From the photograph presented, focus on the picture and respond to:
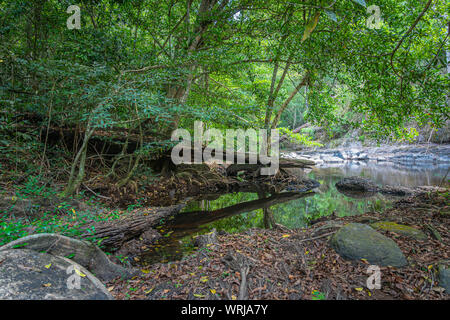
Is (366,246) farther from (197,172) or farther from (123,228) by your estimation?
(197,172)

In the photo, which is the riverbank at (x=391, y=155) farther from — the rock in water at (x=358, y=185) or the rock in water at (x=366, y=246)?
the rock in water at (x=366, y=246)

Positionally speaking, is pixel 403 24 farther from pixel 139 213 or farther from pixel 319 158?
pixel 319 158

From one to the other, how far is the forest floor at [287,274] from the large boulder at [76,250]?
0.20 meters

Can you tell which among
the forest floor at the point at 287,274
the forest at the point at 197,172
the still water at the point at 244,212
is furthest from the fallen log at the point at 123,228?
the forest floor at the point at 287,274

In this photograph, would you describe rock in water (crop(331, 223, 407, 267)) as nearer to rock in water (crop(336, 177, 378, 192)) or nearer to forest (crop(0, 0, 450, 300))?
forest (crop(0, 0, 450, 300))

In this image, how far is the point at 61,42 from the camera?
5316 millimetres

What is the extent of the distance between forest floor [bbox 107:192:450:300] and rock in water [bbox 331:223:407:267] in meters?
0.09

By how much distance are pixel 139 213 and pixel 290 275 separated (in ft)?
11.6

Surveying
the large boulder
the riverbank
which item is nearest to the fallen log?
the large boulder

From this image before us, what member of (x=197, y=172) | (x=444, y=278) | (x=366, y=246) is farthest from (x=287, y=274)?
(x=197, y=172)

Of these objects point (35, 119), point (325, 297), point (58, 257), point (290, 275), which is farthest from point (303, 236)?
point (35, 119)

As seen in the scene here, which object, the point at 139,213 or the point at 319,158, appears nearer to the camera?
the point at 139,213

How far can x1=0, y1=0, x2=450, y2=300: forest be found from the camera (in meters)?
2.42
